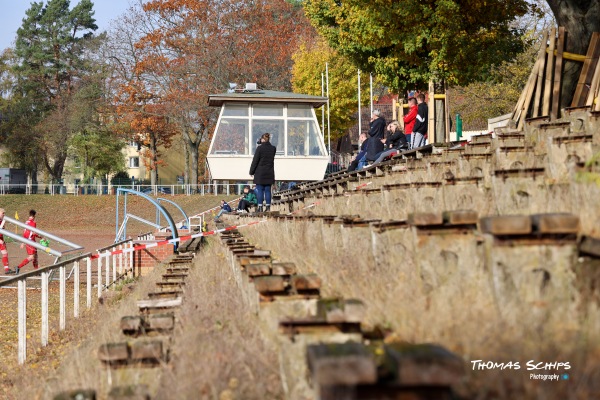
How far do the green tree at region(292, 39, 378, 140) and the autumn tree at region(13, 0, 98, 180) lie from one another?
28694mm

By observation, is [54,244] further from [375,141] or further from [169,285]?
[169,285]

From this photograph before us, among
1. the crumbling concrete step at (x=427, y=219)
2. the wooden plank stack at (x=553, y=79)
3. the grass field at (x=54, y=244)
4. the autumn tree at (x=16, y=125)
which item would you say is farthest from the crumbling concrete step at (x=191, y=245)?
the autumn tree at (x=16, y=125)

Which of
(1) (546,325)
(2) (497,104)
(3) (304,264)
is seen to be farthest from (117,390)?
(2) (497,104)

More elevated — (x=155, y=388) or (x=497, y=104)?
(x=497, y=104)

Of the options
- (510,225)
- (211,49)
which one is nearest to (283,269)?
(510,225)

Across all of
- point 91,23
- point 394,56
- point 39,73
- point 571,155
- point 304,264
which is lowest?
point 304,264

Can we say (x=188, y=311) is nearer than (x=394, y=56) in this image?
Yes

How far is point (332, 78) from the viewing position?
54000 mm

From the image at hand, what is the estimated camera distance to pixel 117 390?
4.99 metres

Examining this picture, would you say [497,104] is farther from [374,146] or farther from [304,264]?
[304,264]

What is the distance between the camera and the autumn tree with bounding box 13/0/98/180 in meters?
78.1

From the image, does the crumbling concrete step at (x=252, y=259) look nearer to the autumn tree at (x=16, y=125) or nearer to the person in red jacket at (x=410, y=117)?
the person in red jacket at (x=410, y=117)

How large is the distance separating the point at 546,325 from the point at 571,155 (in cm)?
473

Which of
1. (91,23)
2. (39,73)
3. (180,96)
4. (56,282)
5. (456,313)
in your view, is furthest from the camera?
(91,23)
